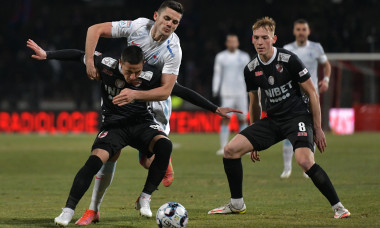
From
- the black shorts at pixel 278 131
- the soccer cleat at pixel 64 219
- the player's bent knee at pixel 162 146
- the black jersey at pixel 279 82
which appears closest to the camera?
the soccer cleat at pixel 64 219

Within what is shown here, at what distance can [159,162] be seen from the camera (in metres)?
6.88

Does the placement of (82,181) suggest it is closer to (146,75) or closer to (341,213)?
(146,75)

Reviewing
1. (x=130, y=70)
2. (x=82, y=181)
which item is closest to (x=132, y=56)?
(x=130, y=70)

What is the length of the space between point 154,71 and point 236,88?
925 cm

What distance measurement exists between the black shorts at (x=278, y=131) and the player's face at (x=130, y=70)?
55.4 inches

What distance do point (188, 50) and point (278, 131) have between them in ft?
60.7

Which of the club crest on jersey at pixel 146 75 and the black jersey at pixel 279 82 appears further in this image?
the black jersey at pixel 279 82

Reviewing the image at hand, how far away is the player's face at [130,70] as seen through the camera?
6.48 m

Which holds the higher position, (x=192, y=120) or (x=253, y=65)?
(x=253, y=65)

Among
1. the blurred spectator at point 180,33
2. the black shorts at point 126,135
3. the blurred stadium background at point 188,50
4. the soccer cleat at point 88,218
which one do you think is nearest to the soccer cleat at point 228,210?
the black shorts at point 126,135

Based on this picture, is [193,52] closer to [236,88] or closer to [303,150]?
[236,88]

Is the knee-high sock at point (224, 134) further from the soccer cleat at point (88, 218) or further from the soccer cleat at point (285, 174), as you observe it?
the soccer cleat at point (88, 218)

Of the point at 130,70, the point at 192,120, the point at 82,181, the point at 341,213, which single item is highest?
the point at 130,70

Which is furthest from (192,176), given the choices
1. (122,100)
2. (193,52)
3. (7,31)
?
(7,31)
